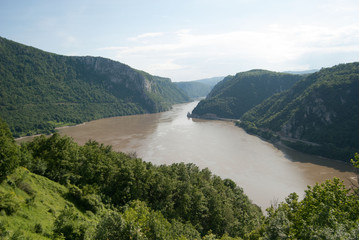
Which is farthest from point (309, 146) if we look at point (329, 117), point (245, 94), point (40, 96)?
point (40, 96)

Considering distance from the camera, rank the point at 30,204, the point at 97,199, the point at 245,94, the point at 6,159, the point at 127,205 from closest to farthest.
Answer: the point at 30,204
the point at 6,159
the point at 97,199
the point at 127,205
the point at 245,94

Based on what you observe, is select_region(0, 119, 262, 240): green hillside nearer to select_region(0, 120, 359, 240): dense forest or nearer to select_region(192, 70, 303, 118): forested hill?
select_region(0, 120, 359, 240): dense forest

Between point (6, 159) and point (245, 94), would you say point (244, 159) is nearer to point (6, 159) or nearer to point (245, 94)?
point (6, 159)

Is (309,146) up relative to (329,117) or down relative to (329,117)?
down

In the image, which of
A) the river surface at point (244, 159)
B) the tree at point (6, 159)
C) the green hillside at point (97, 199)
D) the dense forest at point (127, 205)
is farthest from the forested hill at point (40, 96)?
the tree at point (6, 159)

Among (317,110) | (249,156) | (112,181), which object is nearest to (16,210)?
(112,181)

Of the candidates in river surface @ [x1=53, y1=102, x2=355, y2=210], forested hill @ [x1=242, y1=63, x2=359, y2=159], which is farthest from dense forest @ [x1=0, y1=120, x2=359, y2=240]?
forested hill @ [x1=242, y1=63, x2=359, y2=159]

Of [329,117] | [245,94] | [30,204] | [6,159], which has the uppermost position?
[245,94]
